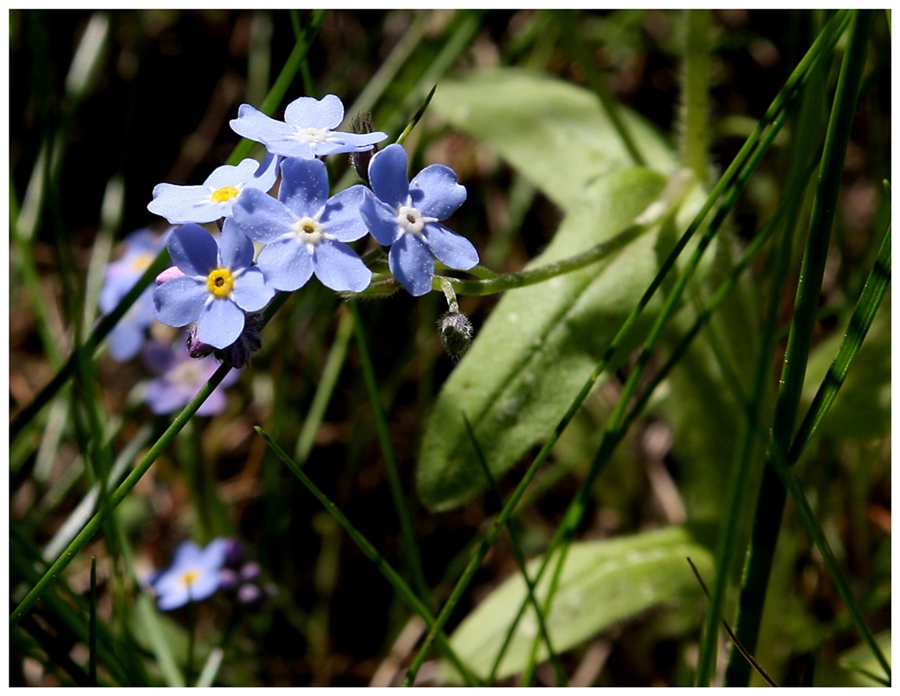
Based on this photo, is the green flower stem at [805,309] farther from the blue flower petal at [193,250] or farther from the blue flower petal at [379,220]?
the blue flower petal at [193,250]

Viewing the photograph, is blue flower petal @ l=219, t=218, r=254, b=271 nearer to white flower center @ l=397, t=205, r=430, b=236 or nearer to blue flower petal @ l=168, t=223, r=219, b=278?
blue flower petal @ l=168, t=223, r=219, b=278

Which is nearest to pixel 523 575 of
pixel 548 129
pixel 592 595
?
pixel 592 595

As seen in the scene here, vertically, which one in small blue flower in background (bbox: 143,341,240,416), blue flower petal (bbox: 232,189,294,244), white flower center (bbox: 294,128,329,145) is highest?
white flower center (bbox: 294,128,329,145)

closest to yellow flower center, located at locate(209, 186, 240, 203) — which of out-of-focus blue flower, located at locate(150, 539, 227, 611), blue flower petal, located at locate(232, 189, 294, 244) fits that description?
blue flower petal, located at locate(232, 189, 294, 244)

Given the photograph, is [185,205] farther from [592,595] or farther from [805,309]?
[592,595]

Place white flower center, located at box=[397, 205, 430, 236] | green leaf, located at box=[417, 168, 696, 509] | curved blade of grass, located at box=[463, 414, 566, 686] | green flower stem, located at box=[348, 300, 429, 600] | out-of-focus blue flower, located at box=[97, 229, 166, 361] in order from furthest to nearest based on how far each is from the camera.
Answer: out-of-focus blue flower, located at box=[97, 229, 166, 361] → green leaf, located at box=[417, 168, 696, 509] → green flower stem, located at box=[348, 300, 429, 600] → curved blade of grass, located at box=[463, 414, 566, 686] → white flower center, located at box=[397, 205, 430, 236]

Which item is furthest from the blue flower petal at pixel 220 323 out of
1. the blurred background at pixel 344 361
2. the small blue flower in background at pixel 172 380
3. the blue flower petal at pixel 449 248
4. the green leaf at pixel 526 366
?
the small blue flower in background at pixel 172 380

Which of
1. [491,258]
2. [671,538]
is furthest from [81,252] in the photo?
[671,538]
